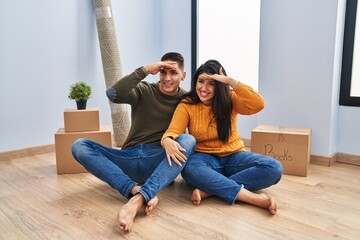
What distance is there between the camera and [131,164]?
5.27 ft

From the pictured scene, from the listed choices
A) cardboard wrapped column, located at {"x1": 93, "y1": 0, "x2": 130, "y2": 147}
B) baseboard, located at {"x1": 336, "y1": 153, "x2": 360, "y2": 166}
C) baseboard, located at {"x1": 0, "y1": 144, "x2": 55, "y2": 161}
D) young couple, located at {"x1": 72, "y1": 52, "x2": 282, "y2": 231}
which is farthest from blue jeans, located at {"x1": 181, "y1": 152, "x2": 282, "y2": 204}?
baseboard, located at {"x1": 0, "y1": 144, "x2": 55, "y2": 161}

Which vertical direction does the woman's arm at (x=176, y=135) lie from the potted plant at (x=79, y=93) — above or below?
below

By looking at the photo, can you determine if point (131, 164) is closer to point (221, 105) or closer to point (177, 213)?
point (177, 213)

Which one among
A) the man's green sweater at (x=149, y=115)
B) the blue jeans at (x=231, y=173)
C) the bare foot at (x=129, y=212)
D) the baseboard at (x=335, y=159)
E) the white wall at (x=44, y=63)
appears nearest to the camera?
the bare foot at (x=129, y=212)

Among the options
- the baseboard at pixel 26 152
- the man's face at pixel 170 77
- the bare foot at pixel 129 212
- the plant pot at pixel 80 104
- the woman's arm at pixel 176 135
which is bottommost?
the baseboard at pixel 26 152

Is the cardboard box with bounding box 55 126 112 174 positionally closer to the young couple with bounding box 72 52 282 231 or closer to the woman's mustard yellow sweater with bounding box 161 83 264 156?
the young couple with bounding box 72 52 282 231

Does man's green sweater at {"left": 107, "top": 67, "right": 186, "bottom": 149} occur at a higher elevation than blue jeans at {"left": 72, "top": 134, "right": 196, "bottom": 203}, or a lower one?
higher

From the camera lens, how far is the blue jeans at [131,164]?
140 centimetres

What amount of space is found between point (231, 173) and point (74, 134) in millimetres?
1015

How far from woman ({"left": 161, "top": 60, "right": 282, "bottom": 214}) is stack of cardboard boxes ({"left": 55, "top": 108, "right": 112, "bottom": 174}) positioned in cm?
66

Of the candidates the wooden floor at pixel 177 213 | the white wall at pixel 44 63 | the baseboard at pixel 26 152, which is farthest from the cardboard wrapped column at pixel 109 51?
the wooden floor at pixel 177 213

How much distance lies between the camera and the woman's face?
1.58 metres

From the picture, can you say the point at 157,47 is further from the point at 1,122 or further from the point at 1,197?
the point at 1,197

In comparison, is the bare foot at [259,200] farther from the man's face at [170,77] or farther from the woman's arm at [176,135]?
the man's face at [170,77]
